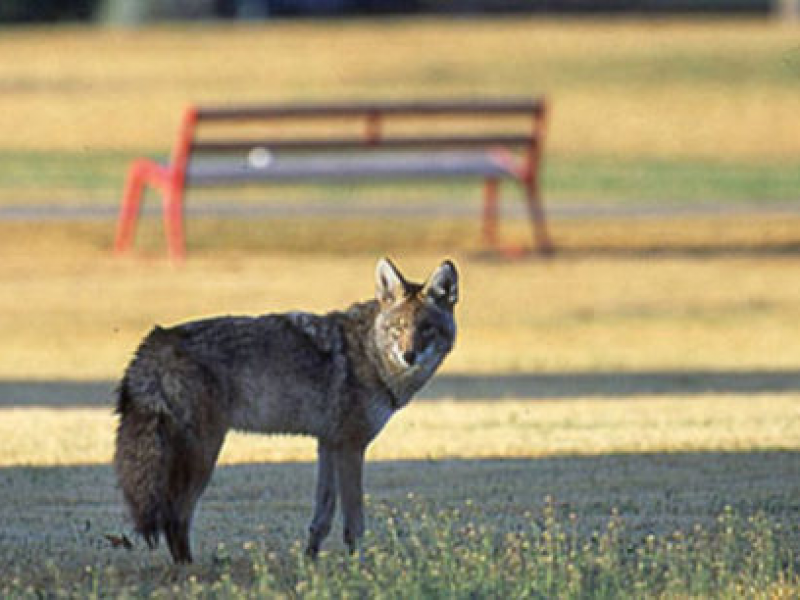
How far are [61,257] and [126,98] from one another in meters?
18.6

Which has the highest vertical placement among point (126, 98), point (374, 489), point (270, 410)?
point (270, 410)

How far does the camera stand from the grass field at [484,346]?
30.9ft

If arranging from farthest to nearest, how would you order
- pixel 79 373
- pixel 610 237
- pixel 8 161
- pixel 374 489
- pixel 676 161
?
pixel 676 161, pixel 8 161, pixel 610 237, pixel 79 373, pixel 374 489

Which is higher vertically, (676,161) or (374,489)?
(374,489)

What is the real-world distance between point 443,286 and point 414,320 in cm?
28

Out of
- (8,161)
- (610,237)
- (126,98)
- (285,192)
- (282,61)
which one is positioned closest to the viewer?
(610,237)

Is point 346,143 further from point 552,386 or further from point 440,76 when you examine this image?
point 440,76

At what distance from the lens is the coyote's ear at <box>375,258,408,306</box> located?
397 inches

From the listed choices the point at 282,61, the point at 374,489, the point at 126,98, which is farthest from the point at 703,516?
the point at 282,61

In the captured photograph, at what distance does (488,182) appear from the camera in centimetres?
2545

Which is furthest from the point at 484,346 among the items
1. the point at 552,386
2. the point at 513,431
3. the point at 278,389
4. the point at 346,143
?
the point at 278,389

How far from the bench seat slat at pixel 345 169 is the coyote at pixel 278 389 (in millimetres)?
13851

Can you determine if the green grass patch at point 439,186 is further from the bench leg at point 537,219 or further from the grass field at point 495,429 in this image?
the grass field at point 495,429

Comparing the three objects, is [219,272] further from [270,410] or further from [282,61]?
[282,61]
